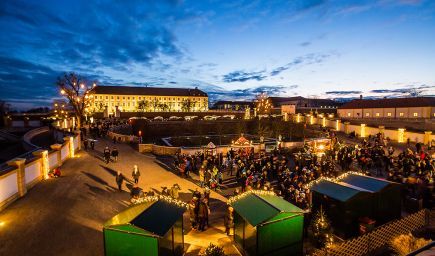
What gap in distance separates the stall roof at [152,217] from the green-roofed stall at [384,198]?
6.90 meters

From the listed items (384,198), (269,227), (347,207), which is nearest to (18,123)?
(269,227)

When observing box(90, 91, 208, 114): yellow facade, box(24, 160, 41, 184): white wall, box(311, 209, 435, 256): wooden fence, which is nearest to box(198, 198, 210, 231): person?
box(311, 209, 435, 256): wooden fence

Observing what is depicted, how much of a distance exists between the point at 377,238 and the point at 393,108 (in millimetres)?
54293

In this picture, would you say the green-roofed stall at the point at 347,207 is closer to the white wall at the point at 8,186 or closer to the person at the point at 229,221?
the person at the point at 229,221

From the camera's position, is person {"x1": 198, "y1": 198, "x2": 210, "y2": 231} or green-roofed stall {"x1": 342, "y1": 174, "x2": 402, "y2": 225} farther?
person {"x1": 198, "y1": 198, "x2": 210, "y2": 231}

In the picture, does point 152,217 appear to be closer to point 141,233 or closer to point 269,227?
point 141,233

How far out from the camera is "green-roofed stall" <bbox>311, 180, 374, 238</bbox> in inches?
355

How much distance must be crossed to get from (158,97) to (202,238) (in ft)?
326

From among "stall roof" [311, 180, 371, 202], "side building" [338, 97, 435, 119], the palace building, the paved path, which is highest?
the palace building

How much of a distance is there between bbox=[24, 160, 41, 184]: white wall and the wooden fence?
41.5 ft

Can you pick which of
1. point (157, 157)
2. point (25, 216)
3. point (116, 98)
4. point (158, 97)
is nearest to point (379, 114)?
point (157, 157)

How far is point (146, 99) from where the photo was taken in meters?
103

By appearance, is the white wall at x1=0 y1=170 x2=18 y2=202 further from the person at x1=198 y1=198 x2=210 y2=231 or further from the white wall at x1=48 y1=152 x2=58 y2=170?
the person at x1=198 y1=198 x2=210 y2=231

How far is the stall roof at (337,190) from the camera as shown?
29.9ft
